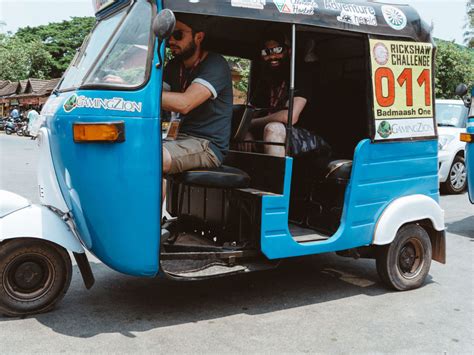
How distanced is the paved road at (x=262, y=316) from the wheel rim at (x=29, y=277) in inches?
7.2

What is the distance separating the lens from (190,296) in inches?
170

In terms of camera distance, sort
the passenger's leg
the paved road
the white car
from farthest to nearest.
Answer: the white car → the passenger's leg → the paved road

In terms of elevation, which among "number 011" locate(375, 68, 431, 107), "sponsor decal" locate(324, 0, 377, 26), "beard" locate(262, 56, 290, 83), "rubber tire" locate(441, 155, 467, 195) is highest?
"sponsor decal" locate(324, 0, 377, 26)

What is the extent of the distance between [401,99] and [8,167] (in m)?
11.1

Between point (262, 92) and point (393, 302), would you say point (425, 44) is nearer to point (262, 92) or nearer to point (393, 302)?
point (262, 92)

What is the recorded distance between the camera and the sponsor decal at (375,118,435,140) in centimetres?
441

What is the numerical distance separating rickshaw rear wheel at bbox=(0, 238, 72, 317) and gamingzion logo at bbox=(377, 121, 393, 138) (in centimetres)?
266

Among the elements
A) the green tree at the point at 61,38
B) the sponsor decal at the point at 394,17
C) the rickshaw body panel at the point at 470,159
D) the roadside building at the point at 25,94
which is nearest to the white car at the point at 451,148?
the rickshaw body panel at the point at 470,159

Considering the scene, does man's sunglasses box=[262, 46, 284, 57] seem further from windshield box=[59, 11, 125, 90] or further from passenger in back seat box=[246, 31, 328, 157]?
windshield box=[59, 11, 125, 90]

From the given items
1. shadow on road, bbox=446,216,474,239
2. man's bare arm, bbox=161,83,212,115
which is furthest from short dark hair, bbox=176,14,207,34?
shadow on road, bbox=446,216,474,239

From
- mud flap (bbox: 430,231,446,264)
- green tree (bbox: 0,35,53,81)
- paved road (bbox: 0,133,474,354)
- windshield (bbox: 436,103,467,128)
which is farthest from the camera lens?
green tree (bbox: 0,35,53,81)

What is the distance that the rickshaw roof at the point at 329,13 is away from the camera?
12.0 feet

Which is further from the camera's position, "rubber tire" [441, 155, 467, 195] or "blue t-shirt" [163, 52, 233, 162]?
"rubber tire" [441, 155, 467, 195]

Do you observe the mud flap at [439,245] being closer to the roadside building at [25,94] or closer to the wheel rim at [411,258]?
the wheel rim at [411,258]
